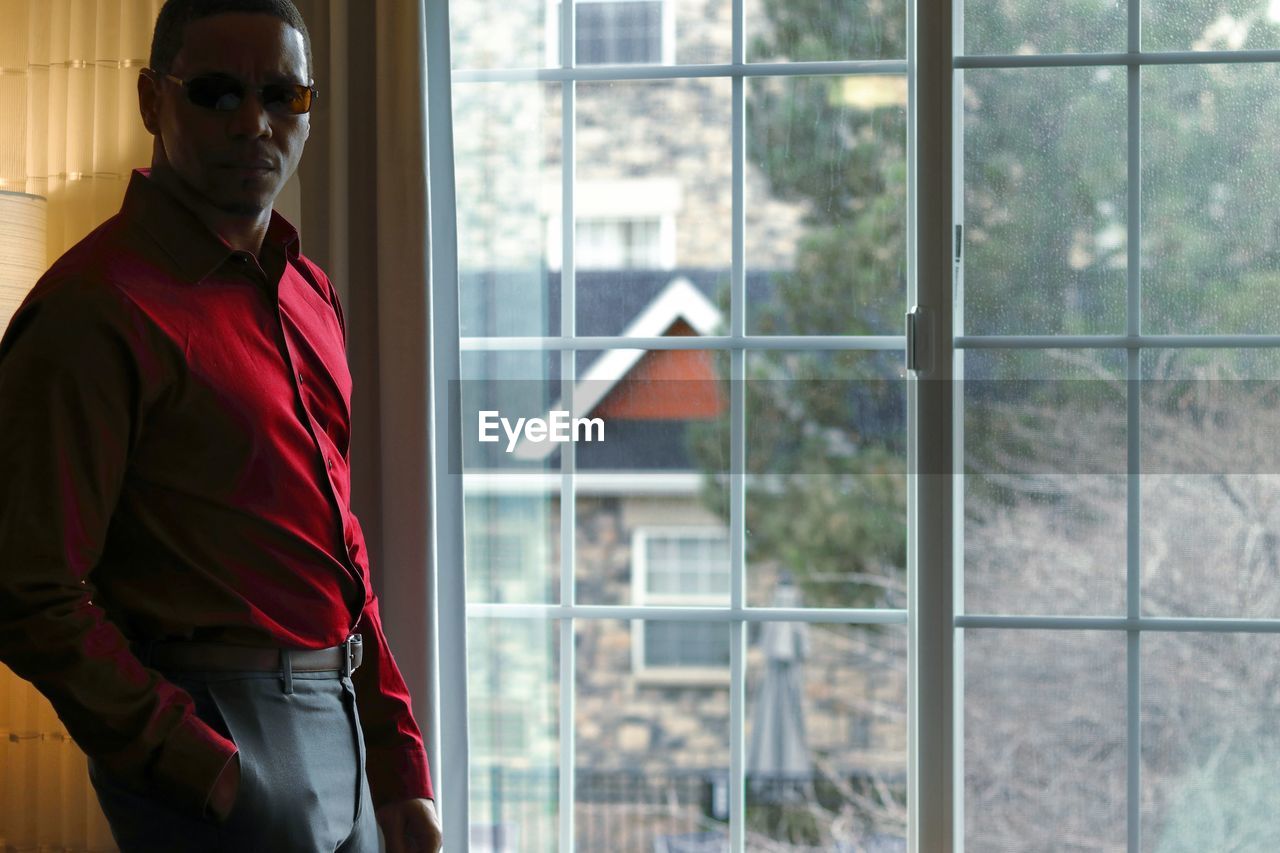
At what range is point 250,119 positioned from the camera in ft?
4.52

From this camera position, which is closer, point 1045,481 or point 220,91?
point 220,91

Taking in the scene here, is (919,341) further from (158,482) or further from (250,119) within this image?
(158,482)

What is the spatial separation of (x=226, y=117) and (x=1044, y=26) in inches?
64.5

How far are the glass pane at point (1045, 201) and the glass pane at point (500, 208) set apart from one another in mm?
877

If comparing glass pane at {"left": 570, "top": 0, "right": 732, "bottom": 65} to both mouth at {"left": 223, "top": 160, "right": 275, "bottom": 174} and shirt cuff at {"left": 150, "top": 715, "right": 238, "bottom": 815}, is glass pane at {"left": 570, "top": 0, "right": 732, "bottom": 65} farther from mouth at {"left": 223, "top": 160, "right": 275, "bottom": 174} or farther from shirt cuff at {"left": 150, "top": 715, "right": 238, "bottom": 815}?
shirt cuff at {"left": 150, "top": 715, "right": 238, "bottom": 815}

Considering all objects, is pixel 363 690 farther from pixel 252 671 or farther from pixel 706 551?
pixel 706 551

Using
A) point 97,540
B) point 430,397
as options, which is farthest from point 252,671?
point 430,397

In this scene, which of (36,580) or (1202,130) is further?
(1202,130)

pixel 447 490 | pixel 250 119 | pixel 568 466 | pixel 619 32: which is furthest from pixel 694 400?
pixel 250 119

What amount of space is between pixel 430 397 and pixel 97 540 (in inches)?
38.1

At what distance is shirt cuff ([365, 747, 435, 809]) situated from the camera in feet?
5.31

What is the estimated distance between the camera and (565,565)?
93.9 inches

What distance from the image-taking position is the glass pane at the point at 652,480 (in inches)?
92.9

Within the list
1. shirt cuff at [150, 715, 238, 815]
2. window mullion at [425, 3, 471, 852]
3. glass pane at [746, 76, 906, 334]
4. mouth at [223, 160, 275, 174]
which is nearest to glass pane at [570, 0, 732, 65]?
glass pane at [746, 76, 906, 334]
